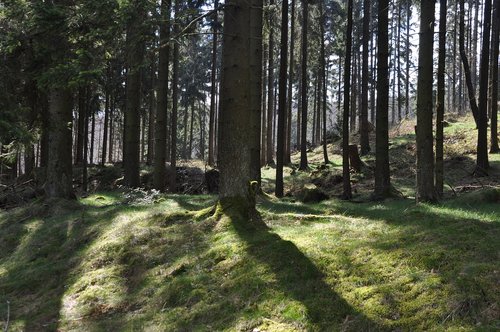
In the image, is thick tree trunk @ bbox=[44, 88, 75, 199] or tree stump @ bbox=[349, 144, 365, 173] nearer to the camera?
thick tree trunk @ bbox=[44, 88, 75, 199]

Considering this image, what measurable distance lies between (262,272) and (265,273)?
59 millimetres

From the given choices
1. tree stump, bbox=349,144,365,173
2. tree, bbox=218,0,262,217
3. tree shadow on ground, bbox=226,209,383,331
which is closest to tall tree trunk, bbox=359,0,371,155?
tree stump, bbox=349,144,365,173

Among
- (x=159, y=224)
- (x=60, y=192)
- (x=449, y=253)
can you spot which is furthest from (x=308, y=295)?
(x=60, y=192)

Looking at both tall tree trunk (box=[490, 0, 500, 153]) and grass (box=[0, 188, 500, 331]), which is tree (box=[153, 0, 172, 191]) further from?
tall tree trunk (box=[490, 0, 500, 153])

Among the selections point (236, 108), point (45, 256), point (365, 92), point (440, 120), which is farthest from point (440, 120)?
point (365, 92)

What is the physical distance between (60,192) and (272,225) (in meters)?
7.38

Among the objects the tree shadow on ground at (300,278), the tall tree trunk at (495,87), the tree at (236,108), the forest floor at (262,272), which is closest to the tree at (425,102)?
the forest floor at (262,272)

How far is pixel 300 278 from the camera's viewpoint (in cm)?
596

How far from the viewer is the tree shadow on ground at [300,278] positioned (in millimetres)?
4871

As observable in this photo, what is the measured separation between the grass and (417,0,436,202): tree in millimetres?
998

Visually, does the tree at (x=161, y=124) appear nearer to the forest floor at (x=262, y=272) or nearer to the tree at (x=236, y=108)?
the forest floor at (x=262, y=272)

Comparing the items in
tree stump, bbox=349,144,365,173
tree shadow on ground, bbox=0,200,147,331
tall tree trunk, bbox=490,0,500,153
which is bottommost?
tree shadow on ground, bbox=0,200,147,331

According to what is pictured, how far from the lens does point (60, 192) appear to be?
13.0 m

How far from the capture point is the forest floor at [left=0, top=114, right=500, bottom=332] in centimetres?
489
